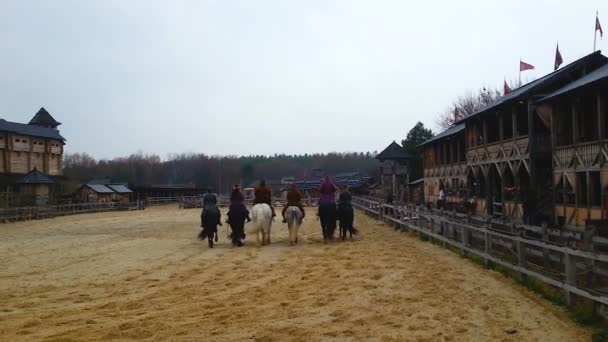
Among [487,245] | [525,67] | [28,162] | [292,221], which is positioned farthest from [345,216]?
[28,162]

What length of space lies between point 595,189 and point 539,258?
31.7ft

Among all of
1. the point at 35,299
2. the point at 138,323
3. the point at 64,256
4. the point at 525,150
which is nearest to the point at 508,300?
the point at 138,323

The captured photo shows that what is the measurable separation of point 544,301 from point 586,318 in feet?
3.36

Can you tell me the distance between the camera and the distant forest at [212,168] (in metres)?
108

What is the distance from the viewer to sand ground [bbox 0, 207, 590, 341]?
238 inches

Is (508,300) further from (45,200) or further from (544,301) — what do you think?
(45,200)

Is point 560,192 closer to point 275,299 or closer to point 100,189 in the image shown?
point 275,299

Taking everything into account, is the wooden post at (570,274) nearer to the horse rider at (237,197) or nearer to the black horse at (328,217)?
the black horse at (328,217)

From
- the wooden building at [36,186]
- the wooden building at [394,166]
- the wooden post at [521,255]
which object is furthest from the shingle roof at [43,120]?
the wooden post at [521,255]

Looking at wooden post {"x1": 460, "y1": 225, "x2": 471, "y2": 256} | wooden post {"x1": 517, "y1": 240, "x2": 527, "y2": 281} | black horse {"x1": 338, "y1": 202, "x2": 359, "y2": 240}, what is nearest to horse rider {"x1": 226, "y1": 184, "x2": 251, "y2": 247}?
black horse {"x1": 338, "y1": 202, "x2": 359, "y2": 240}

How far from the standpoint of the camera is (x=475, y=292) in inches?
315

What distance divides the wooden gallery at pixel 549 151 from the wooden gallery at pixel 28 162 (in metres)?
33.0

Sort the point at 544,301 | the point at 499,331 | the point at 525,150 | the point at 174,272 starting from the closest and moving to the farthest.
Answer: the point at 499,331 < the point at 544,301 < the point at 174,272 < the point at 525,150

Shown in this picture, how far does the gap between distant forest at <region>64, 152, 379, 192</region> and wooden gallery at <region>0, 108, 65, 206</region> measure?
139 ft
